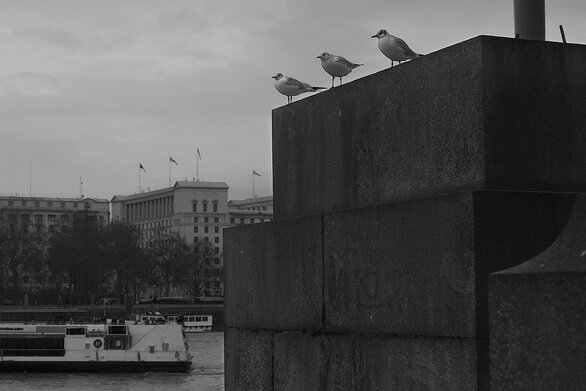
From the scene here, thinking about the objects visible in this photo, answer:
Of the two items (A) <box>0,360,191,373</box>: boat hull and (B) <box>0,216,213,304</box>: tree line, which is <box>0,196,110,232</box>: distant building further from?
(A) <box>0,360,191,373</box>: boat hull

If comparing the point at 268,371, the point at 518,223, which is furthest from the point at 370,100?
the point at 268,371

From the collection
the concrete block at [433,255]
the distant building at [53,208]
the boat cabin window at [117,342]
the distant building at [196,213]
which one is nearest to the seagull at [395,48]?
the concrete block at [433,255]

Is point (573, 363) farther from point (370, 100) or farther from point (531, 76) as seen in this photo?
point (370, 100)

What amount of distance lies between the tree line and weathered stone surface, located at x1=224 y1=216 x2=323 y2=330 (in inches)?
4362

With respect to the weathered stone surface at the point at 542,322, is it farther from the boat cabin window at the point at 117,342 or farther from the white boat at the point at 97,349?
the boat cabin window at the point at 117,342

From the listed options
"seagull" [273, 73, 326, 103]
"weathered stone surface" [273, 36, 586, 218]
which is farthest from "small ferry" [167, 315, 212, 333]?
"weathered stone surface" [273, 36, 586, 218]

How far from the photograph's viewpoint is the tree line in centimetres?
12106

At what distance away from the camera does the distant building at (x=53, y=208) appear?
6166 inches

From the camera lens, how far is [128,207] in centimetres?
18275

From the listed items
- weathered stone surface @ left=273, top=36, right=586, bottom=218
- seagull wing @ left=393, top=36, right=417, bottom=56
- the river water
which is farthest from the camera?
the river water

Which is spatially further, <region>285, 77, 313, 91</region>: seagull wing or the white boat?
the white boat

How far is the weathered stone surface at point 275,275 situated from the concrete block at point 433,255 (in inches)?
9.1

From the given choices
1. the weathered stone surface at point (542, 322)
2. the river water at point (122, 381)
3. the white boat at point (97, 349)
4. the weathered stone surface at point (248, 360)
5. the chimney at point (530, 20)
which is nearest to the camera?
the weathered stone surface at point (542, 322)

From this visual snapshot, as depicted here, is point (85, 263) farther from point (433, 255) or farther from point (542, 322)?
point (542, 322)
